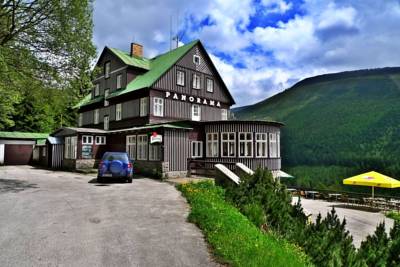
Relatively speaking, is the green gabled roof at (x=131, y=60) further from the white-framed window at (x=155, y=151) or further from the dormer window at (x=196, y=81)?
the white-framed window at (x=155, y=151)

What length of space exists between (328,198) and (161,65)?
784 inches

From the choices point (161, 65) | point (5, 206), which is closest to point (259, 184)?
point (5, 206)

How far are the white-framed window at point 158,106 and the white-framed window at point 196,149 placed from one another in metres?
4.48

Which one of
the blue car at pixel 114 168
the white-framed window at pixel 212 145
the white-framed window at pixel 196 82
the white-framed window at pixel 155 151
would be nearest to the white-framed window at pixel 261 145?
the white-framed window at pixel 212 145

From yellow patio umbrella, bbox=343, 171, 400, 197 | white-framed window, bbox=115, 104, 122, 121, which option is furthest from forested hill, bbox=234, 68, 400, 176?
white-framed window, bbox=115, 104, 122, 121

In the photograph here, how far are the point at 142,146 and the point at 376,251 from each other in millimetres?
18331

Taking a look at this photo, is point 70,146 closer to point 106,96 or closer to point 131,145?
point 131,145

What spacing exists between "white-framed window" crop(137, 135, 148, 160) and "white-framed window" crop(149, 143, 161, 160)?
0.86m

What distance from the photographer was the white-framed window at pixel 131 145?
23931mm

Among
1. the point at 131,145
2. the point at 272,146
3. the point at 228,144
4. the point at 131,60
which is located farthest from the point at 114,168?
the point at 131,60

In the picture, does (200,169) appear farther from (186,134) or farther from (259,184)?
(259,184)

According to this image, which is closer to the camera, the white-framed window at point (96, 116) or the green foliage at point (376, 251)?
the green foliage at point (376, 251)

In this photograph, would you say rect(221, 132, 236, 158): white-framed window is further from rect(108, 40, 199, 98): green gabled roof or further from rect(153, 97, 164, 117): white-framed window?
rect(108, 40, 199, 98): green gabled roof

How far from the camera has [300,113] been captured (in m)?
61.6
